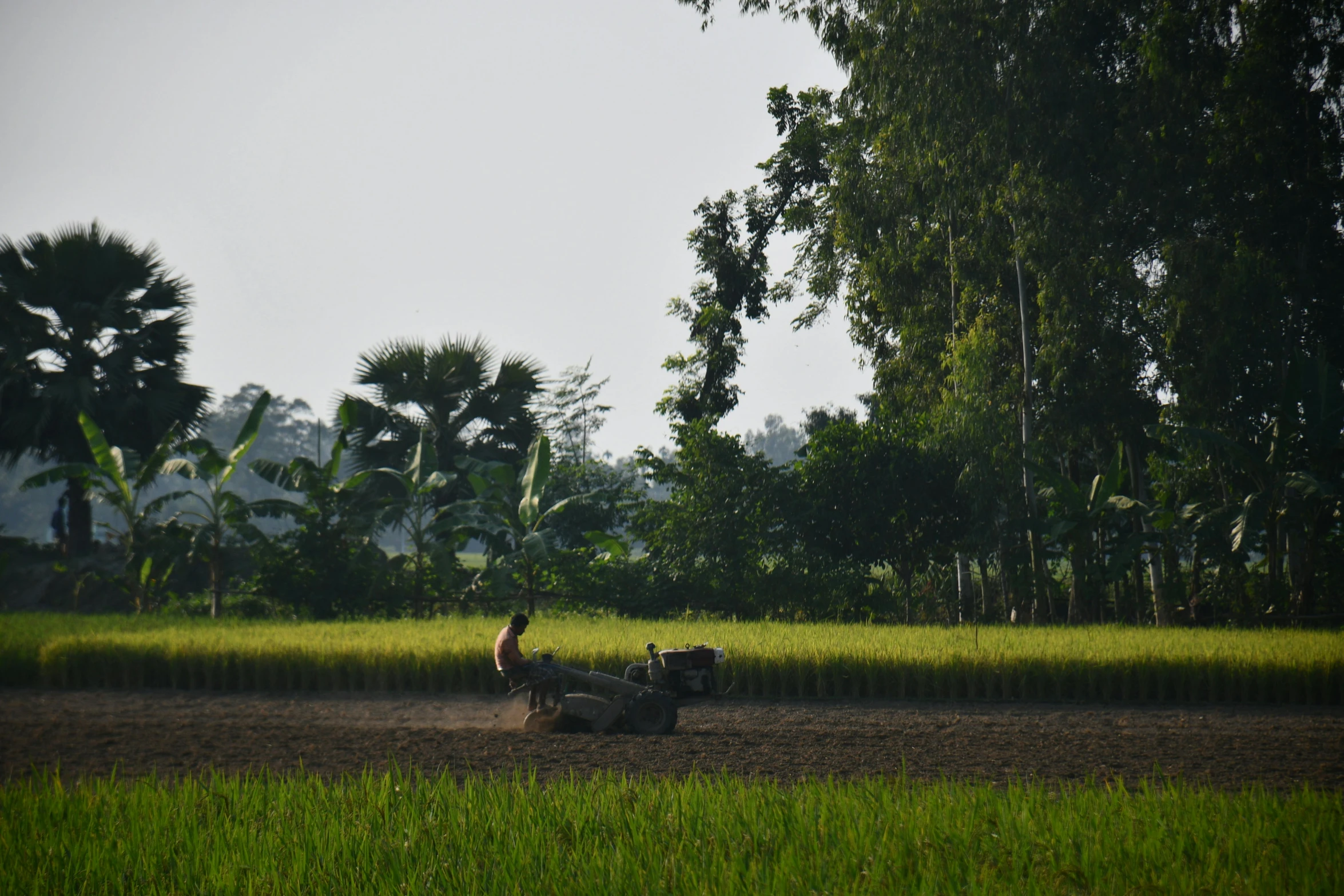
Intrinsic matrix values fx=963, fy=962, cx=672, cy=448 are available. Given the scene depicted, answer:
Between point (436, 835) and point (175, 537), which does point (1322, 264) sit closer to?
point (436, 835)

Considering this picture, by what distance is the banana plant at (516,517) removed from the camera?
19.2 meters

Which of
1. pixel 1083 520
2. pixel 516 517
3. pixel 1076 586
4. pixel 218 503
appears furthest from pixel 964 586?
pixel 218 503

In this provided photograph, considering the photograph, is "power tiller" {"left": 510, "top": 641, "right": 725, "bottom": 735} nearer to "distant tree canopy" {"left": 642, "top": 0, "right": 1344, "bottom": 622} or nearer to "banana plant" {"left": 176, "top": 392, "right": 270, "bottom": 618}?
"distant tree canopy" {"left": 642, "top": 0, "right": 1344, "bottom": 622}

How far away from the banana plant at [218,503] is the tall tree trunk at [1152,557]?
17094 mm

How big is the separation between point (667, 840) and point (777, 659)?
7.57 m

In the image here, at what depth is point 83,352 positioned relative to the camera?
22297 millimetres

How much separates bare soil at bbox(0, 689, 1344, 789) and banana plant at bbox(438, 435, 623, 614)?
746cm

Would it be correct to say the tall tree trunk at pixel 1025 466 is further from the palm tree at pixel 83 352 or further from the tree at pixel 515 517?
the palm tree at pixel 83 352

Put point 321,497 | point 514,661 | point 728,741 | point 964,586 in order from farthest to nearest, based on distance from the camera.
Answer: point 964,586 < point 321,497 < point 514,661 < point 728,741

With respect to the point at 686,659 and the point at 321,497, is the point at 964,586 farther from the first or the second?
the point at 321,497

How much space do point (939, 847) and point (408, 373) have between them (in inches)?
802

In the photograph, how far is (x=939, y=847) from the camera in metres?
4.41

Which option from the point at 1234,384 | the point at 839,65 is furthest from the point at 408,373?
the point at 1234,384

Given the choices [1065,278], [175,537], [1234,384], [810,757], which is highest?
[1065,278]
